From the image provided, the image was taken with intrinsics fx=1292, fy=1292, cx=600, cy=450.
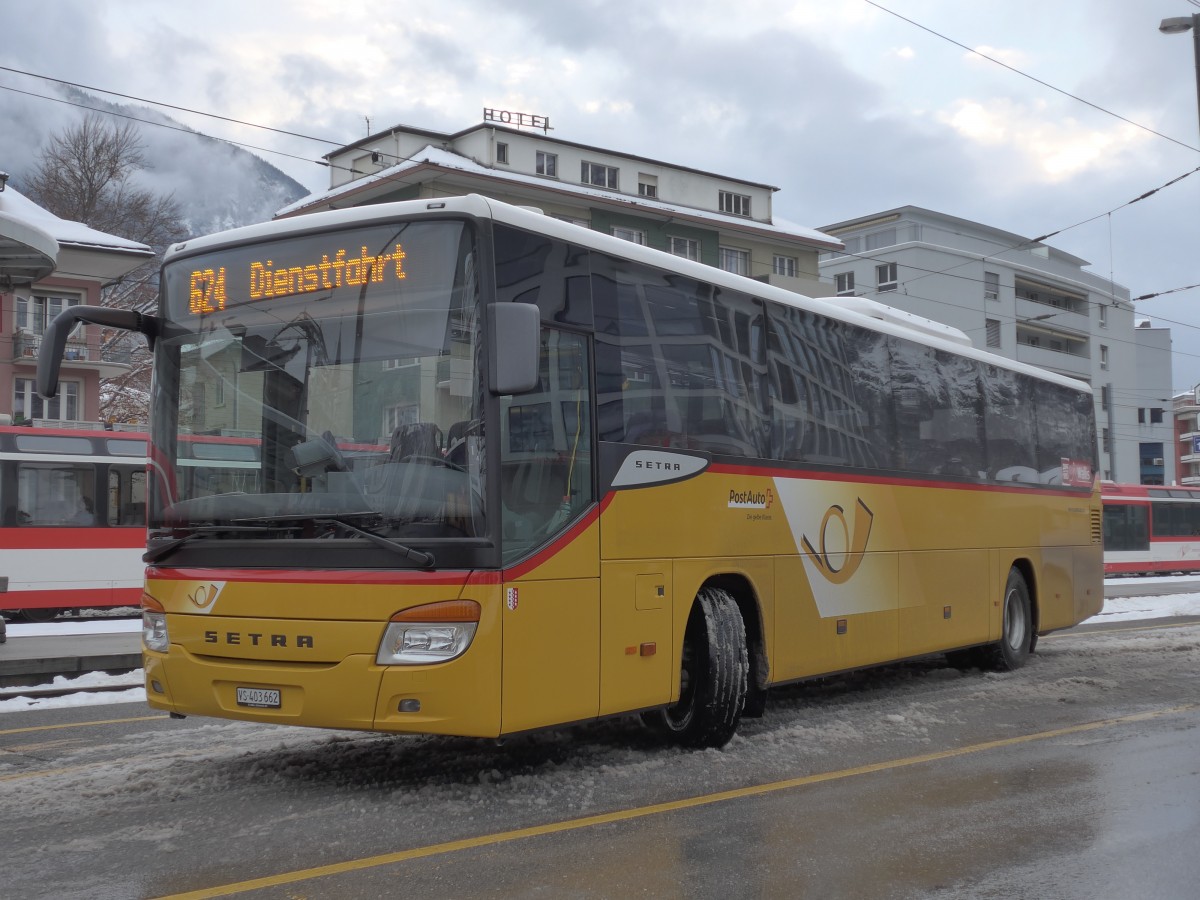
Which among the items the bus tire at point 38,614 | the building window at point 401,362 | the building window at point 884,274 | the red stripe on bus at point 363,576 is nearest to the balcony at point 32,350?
the bus tire at point 38,614

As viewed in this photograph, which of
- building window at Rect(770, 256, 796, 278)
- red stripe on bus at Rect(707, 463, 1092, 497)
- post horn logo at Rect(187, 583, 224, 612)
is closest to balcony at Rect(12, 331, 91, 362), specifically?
building window at Rect(770, 256, 796, 278)

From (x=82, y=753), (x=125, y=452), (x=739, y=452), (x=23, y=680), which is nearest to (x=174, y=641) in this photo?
(x=82, y=753)

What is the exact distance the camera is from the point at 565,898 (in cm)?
504

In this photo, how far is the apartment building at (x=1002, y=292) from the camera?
70750 millimetres

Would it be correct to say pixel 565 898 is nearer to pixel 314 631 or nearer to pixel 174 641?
pixel 314 631

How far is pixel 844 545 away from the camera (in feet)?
32.7

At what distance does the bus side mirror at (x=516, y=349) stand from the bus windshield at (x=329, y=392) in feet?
0.64

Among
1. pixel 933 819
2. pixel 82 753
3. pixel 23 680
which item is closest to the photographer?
pixel 933 819

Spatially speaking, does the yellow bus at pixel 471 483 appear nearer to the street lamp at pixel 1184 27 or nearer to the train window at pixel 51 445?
the street lamp at pixel 1184 27

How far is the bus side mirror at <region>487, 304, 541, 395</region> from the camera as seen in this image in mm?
6426

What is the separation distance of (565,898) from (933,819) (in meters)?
2.29

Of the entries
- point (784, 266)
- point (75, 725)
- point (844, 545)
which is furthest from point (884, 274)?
point (75, 725)

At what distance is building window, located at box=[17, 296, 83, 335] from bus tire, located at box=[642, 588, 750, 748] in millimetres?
41105

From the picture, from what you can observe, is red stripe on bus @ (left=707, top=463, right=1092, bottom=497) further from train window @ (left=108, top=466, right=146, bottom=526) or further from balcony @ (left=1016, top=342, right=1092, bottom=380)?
balcony @ (left=1016, top=342, right=1092, bottom=380)
